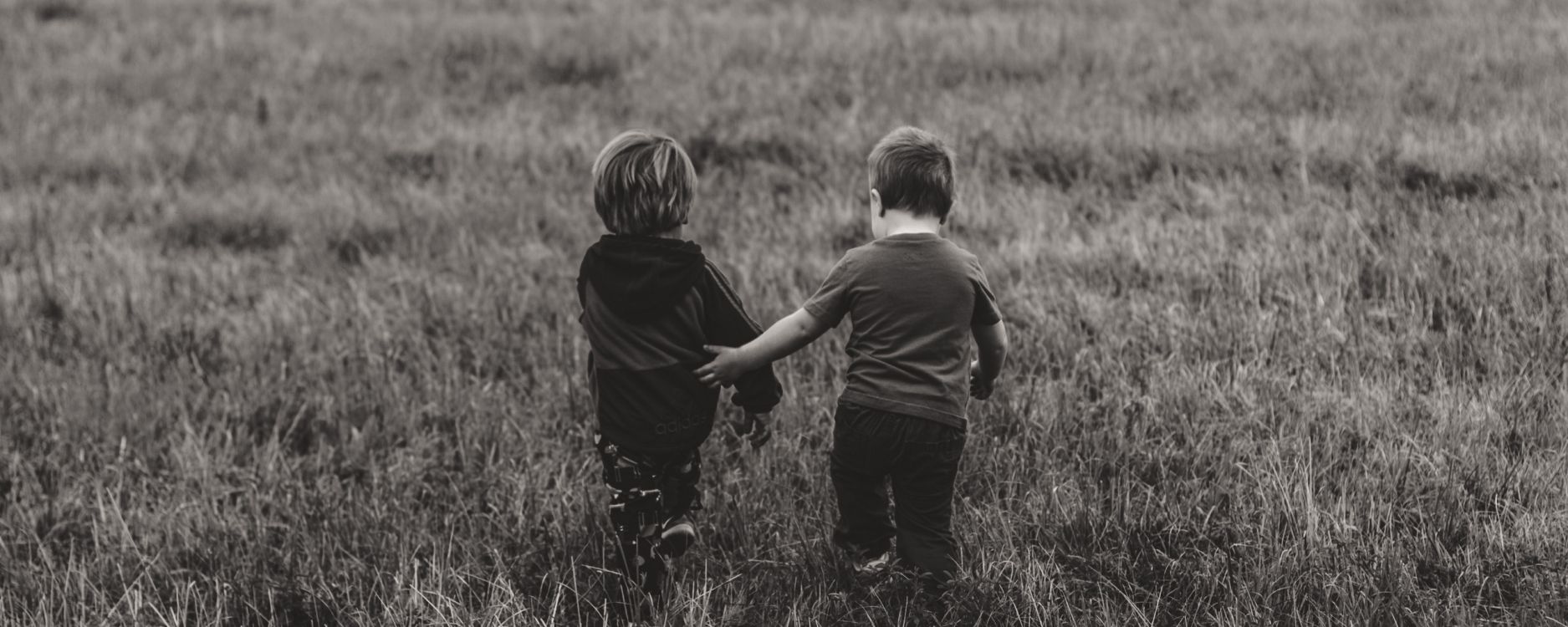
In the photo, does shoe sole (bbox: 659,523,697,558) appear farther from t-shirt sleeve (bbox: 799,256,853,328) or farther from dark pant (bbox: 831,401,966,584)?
t-shirt sleeve (bbox: 799,256,853,328)

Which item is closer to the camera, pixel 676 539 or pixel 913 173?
pixel 913 173

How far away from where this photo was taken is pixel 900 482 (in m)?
2.90

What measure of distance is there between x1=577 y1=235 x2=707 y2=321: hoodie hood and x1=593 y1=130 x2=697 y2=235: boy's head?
5 centimetres

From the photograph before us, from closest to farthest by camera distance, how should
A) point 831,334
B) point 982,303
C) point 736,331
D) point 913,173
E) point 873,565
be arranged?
point 913,173
point 982,303
point 736,331
point 873,565
point 831,334

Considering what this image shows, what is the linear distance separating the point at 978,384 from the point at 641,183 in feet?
3.89

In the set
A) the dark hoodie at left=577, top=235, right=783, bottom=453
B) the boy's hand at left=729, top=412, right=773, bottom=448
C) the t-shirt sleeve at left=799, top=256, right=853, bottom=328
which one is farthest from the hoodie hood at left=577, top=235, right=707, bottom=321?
the boy's hand at left=729, top=412, right=773, bottom=448

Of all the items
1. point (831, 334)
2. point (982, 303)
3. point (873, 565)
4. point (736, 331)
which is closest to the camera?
point (982, 303)

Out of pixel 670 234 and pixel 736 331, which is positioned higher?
pixel 670 234

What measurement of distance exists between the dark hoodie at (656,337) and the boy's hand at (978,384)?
2.15ft

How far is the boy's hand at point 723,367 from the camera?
285 centimetres

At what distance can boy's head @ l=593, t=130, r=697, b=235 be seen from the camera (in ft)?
8.93

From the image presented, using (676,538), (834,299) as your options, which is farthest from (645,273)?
(676,538)

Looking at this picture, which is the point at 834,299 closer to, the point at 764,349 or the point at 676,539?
the point at 764,349

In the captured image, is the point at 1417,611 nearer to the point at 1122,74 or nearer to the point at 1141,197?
the point at 1141,197
